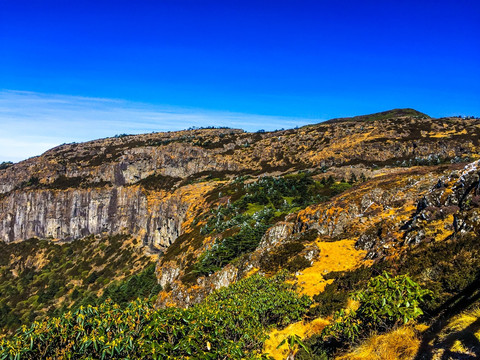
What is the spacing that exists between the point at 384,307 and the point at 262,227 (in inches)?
1058

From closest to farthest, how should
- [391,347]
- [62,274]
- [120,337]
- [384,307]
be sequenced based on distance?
[120,337] < [391,347] < [384,307] < [62,274]

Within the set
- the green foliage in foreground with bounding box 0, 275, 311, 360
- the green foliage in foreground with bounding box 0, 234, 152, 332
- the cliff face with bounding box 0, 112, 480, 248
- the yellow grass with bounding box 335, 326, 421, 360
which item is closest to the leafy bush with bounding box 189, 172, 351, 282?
the yellow grass with bounding box 335, 326, 421, 360

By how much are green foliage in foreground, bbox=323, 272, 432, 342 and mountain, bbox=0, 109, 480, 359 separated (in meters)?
0.11

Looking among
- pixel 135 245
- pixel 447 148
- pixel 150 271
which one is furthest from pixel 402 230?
pixel 135 245

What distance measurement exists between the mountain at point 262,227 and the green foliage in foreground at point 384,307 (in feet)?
0.36

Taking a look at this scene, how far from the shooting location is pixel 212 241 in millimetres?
38156

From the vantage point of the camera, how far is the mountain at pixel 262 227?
1344 cm

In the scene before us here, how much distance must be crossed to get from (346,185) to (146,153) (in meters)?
88.4

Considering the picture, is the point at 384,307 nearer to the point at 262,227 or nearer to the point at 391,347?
the point at 391,347

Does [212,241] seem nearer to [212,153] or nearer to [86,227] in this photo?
[212,153]

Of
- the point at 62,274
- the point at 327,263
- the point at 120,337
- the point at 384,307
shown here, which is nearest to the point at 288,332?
the point at 384,307

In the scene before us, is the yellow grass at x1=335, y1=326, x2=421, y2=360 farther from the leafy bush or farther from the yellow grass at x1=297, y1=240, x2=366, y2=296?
the leafy bush

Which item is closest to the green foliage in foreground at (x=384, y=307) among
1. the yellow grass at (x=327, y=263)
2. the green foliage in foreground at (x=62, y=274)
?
the yellow grass at (x=327, y=263)

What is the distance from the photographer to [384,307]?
870 cm
